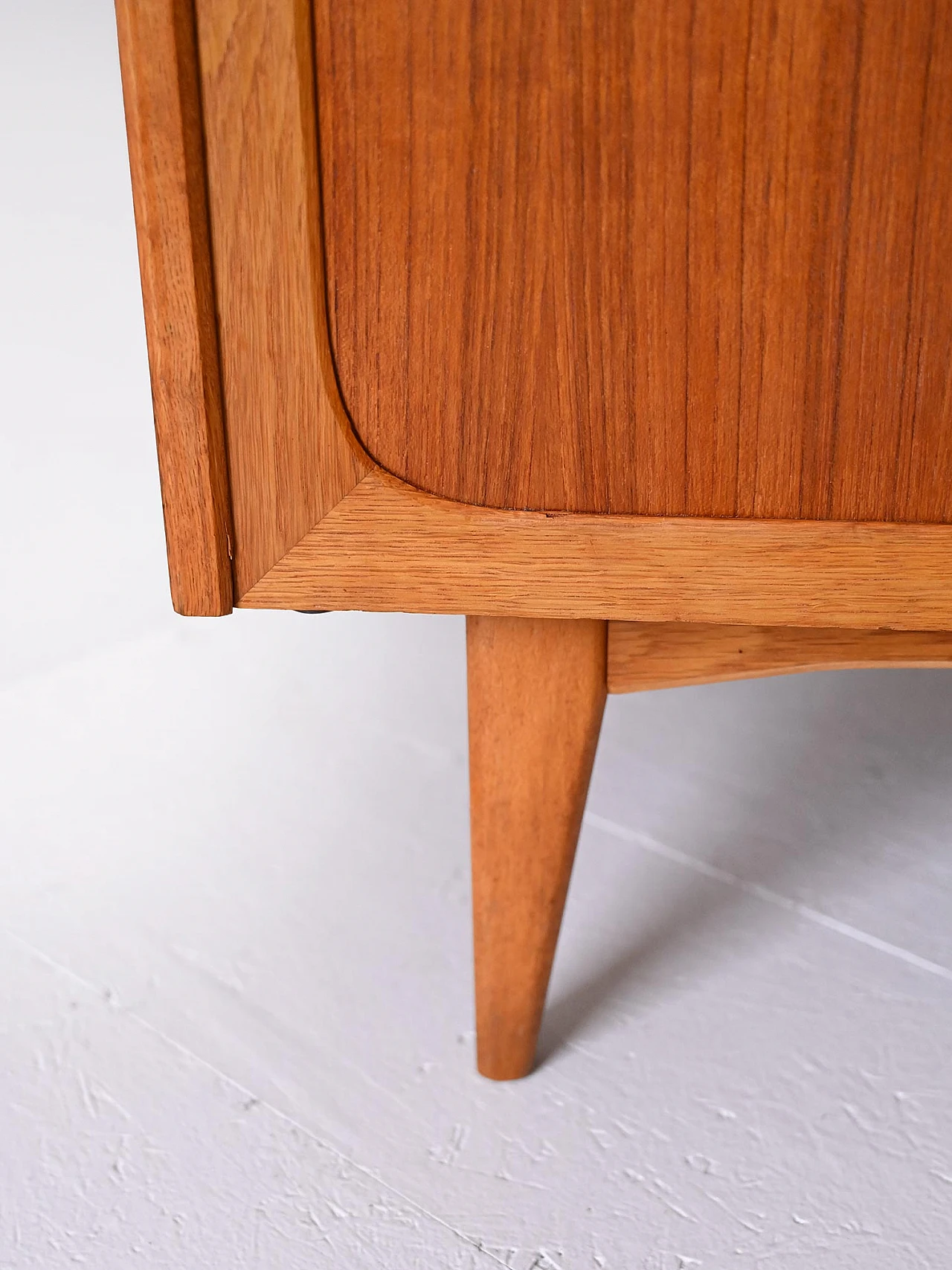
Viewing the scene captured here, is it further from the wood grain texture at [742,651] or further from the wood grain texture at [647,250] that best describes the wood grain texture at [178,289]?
the wood grain texture at [742,651]

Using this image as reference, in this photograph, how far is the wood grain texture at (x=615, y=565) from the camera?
1.41ft

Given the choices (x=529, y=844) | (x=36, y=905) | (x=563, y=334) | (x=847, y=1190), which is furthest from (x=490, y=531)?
(x=36, y=905)

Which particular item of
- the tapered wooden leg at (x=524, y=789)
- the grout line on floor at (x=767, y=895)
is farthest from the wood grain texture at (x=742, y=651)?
the grout line on floor at (x=767, y=895)

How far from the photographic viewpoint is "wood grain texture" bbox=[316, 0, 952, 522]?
1.25ft

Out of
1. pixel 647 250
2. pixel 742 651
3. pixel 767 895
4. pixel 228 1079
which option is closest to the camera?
pixel 647 250

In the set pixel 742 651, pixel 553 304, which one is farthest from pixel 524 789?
pixel 553 304

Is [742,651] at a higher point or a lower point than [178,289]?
lower

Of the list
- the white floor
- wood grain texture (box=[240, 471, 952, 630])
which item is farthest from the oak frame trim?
the white floor

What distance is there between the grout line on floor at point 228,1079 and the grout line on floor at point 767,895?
0.97 ft

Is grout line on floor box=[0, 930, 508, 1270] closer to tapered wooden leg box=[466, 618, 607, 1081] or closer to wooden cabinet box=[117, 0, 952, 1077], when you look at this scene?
tapered wooden leg box=[466, 618, 607, 1081]

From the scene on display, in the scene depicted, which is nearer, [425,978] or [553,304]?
[553,304]

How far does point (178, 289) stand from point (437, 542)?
0.12 meters

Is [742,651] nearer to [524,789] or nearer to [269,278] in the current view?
[524,789]

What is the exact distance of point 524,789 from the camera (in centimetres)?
54
